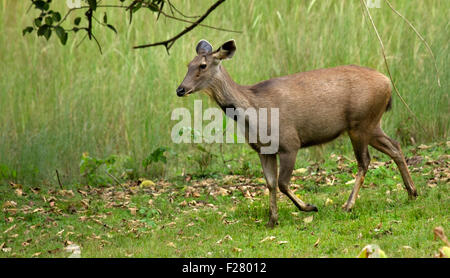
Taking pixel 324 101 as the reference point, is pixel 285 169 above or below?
below

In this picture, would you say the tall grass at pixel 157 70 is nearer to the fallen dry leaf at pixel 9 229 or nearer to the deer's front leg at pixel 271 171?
the fallen dry leaf at pixel 9 229

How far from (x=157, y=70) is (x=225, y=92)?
3.80 metres

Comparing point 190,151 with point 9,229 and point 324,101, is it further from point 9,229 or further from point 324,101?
point 9,229

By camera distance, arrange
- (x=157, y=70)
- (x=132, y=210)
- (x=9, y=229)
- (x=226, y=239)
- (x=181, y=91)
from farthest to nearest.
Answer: (x=157, y=70) → (x=132, y=210) → (x=9, y=229) → (x=181, y=91) → (x=226, y=239)

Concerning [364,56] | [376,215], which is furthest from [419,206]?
[364,56]

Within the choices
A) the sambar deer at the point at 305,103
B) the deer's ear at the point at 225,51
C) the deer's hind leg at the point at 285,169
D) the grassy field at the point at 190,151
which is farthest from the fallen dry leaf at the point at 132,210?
the deer's ear at the point at 225,51

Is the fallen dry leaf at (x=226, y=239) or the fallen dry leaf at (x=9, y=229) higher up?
the fallen dry leaf at (x=226, y=239)

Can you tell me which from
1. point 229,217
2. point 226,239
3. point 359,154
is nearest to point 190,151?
point 229,217

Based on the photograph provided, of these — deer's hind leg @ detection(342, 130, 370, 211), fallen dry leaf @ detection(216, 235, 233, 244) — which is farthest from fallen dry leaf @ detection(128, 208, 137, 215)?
deer's hind leg @ detection(342, 130, 370, 211)

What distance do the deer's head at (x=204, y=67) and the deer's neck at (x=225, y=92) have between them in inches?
2.1

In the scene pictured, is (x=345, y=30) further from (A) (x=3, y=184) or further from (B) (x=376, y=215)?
(A) (x=3, y=184)

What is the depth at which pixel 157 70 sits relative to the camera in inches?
428

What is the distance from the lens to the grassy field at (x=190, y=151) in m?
6.87

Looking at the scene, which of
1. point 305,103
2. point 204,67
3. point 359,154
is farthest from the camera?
point 359,154
